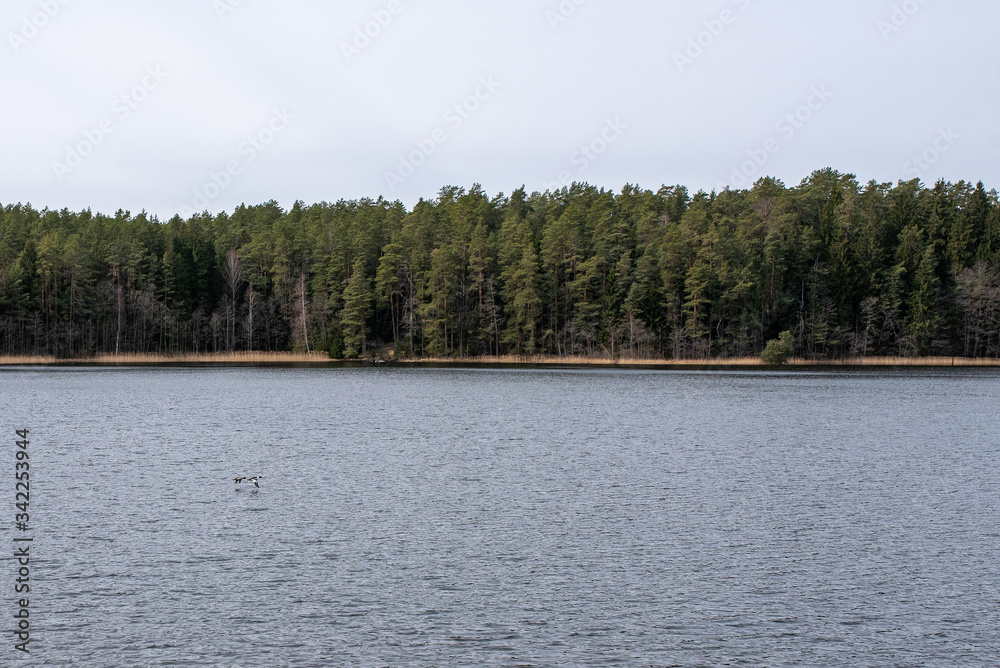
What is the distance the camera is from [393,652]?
12734mm

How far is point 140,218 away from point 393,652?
450 ft

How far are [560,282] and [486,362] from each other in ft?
48.9

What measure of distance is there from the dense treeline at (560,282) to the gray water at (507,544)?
221ft

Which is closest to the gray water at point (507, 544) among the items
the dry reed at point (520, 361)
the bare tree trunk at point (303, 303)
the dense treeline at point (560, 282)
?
the dry reed at point (520, 361)

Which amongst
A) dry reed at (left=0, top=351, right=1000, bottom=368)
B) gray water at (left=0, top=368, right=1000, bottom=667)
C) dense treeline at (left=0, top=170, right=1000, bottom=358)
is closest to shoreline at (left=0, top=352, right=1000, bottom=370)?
dry reed at (left=0, top=351, right=1000, bottom=368)

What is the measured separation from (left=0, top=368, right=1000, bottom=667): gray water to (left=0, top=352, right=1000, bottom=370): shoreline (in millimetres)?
62336

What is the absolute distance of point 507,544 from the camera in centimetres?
1866

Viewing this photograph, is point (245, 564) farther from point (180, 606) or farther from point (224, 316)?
point (224, 316)

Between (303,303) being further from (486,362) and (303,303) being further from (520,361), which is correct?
(520,361)

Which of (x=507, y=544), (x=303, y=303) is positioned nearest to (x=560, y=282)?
(x=303, y=303)

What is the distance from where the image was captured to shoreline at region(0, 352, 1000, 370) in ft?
331

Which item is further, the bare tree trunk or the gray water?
the bare tree trunk

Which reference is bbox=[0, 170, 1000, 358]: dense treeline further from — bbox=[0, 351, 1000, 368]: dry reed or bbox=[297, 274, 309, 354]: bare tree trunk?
bbox=[0, 351, 1000, 368]: dry reed

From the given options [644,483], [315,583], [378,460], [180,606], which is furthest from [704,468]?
[180,606]
